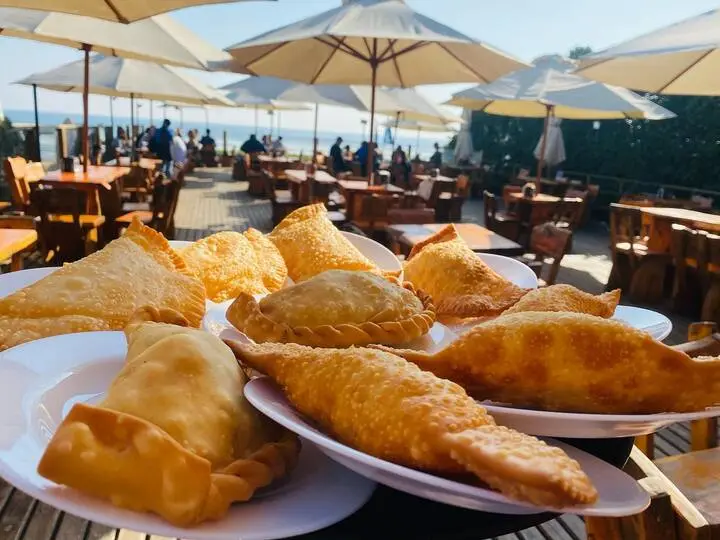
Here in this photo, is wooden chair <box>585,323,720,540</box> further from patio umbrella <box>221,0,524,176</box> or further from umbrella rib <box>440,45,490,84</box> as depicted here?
umbrella rib <box>440,45,490,84</box>

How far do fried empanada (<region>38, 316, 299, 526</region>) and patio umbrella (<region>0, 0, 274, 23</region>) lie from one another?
12.0 feet

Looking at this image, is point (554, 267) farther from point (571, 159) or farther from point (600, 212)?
point (571, 159)

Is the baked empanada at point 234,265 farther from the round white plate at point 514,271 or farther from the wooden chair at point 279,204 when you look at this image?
the wooden chair at point 279,204

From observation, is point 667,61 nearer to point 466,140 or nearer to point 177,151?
point 177,151

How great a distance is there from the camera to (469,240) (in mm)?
5129

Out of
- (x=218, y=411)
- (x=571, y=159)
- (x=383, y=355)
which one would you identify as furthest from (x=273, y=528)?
(x=571, y=159)

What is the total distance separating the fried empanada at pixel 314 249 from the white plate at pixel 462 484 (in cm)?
83

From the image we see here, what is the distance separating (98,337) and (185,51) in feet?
22.4

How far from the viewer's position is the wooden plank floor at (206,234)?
233 centimetres

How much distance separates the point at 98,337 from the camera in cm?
100

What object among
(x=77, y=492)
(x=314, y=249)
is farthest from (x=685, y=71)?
(x=77, y=492)

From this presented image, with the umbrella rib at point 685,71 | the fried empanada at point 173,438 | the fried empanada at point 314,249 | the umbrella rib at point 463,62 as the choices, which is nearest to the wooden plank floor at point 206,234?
the fried empanada at point 173,438

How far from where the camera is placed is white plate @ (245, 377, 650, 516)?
1.90ft

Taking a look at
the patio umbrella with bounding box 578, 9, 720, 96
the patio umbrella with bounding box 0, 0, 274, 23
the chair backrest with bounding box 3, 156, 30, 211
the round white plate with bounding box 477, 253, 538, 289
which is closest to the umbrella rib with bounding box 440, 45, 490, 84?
the patio umbrella with bounding box 578, 9, 720, 96
